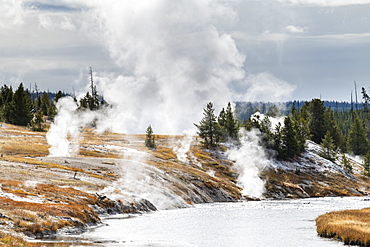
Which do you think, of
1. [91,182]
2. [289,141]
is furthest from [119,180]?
[289,141]

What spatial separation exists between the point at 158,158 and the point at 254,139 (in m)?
41.9

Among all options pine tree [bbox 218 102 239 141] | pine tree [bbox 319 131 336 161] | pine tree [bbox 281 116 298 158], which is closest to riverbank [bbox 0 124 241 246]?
pine tree [bbox 218 102 239 141]

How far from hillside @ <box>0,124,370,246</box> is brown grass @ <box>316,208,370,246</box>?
26217 millimetres

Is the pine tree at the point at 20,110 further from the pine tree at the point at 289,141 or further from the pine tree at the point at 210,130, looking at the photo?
the pine tree at the point at 289,141

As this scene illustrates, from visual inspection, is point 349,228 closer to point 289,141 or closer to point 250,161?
point 250,161

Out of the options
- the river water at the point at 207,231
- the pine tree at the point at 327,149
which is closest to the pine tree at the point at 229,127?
the pine tree at the point at 327,149

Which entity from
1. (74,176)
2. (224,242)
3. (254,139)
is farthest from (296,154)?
(224,242)

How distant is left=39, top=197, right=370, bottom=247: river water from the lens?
46.8 metres

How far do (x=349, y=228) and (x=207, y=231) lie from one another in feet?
51.0

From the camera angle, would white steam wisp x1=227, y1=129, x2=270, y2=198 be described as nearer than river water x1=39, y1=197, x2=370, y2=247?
No

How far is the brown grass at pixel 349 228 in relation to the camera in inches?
1772

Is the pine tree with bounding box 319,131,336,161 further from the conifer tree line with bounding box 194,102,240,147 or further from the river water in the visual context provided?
the river water

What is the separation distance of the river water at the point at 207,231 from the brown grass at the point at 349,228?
3.83ft

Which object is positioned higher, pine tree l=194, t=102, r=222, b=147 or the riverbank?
pine tree l=194, t=102, r=222, b=147
